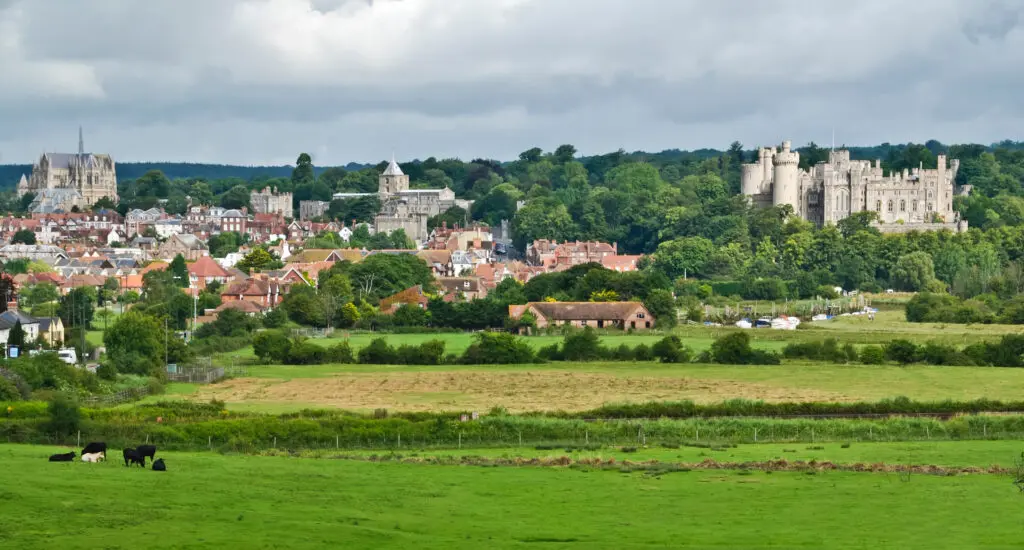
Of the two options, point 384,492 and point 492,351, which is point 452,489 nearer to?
point 384,492

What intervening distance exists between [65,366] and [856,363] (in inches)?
1085

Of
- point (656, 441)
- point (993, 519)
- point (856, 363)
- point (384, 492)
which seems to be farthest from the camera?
point (856, 363)

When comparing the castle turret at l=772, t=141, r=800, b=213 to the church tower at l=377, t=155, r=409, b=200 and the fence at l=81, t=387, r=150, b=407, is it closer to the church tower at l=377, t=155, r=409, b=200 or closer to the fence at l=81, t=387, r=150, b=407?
the church tower at l=377, t=155, r=409, b=200

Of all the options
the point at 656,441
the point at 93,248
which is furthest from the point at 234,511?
the point at 93,248

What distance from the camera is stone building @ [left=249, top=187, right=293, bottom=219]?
190750 millimetres

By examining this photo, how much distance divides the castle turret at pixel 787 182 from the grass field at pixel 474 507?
333ft

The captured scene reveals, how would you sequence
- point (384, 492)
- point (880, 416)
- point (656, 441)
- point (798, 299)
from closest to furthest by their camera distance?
point (384, 492)
point (656, 441)
point (880, 416)
point (798, 299)

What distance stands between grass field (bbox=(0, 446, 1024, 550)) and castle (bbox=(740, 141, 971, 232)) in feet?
317

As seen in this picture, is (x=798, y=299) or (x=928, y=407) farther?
(x=798, y=299)

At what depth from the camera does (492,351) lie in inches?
2427

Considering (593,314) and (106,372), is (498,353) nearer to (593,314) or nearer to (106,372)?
(106,372)

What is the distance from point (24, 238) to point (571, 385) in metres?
106

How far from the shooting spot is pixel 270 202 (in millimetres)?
191375

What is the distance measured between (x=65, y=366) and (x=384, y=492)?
21705mm
